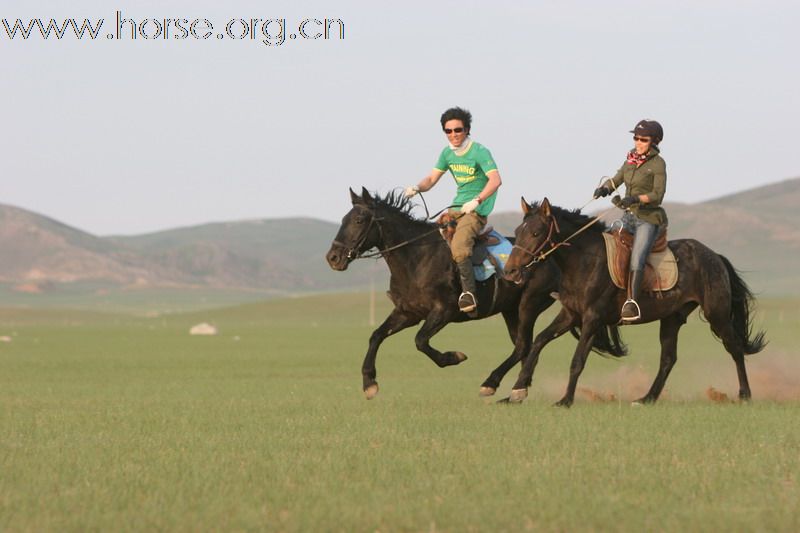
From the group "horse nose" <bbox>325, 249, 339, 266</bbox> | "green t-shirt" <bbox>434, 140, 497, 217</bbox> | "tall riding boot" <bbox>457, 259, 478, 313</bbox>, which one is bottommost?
"tall riding boot" <bbox>457, 259, 478, 313</bbox>

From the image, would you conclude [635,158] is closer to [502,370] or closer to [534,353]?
[534,353]

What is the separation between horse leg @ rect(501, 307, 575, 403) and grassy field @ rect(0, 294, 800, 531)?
7.5 inches

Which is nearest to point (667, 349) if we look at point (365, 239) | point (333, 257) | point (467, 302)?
point (467, 302)

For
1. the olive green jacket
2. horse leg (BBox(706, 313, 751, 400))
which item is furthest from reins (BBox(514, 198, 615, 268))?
horse leg (BBox(706, 313, 751, 400))

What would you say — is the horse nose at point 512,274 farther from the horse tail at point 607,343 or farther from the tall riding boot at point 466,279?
the horse tail at point 607,343

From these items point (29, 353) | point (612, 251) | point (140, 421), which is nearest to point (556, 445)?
point (612, 251)

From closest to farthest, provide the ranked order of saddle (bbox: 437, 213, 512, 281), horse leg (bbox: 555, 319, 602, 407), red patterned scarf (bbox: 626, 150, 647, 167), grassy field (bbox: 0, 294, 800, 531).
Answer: grassy field (bbox: 0, 294, 800, 531) < horse leg (bbox: 555, 319, 602, 407) < red patterned scarf (bbox: 626, 150, 647, 167) < saddle (bbox: 437, 213, 512, 281)

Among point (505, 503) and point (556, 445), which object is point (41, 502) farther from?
point (556, 445)

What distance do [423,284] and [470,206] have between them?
40.3 inches

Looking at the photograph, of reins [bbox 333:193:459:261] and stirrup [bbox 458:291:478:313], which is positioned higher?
reins [bbox 333:193:459:261]

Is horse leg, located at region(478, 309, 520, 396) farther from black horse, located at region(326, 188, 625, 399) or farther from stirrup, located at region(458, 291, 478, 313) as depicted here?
stirrup, located at region(458, 291, 478, 313)

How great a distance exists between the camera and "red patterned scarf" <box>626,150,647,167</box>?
48.1 feet

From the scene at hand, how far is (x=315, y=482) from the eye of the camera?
30.1ft

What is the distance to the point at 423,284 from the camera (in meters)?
15.1
